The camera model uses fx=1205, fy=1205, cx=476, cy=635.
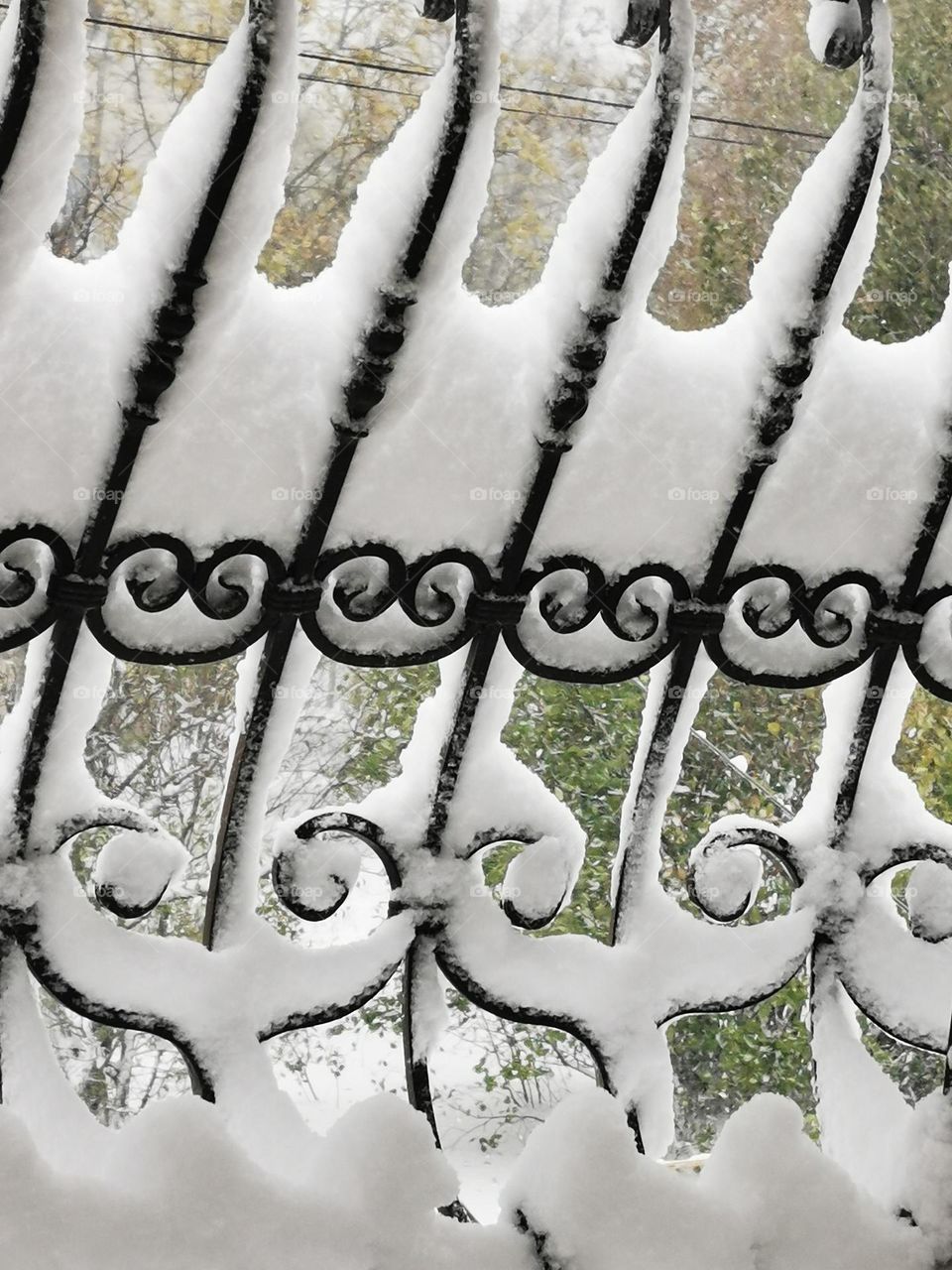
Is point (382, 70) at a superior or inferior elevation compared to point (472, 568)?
superior

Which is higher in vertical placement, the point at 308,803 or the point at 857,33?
the point at 857,33

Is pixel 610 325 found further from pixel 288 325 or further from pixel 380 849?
pixel 380 849

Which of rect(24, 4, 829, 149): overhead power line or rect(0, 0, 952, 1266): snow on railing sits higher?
rect(24, 4, 829, 149): overhead power line

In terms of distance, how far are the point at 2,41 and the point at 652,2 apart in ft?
1.20

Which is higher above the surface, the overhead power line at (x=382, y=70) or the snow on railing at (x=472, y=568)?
the overhead power line at (x=382, y=70)

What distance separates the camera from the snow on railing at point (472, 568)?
2.29 ft

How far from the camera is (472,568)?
776 millimetres

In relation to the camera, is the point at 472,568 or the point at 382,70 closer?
the point at 472,568

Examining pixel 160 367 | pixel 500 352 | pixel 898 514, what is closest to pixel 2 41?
pixel 160 367

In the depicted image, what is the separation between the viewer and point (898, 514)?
84cm

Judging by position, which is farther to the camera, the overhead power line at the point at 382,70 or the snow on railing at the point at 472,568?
the overhead power line at the point at 382,70

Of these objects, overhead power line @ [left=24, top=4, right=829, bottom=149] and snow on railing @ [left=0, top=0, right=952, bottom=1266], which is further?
overhead power line @ [left=24, top=4, right=829, bottom=149]

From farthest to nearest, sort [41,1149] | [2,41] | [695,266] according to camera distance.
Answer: [695,266] < [41,1149] < [2,41]

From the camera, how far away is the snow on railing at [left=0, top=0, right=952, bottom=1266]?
699 mm
